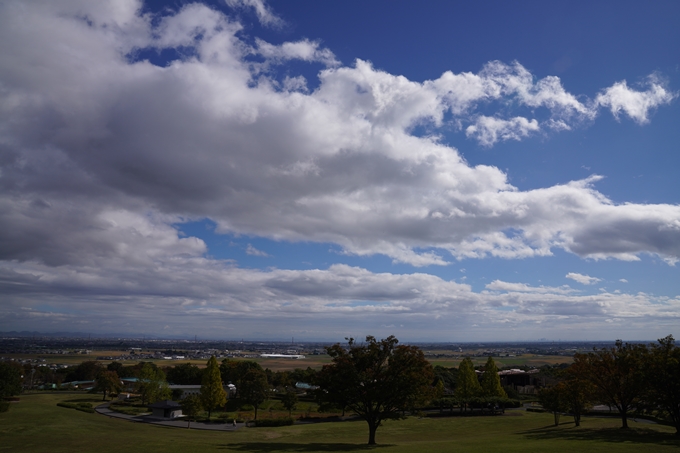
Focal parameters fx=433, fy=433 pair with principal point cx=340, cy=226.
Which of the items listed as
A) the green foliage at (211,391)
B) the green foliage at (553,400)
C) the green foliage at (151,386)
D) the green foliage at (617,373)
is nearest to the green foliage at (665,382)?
the green foliage at (617,373)

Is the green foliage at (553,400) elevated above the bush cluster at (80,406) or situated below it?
above

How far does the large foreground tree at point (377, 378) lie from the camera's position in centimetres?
3491

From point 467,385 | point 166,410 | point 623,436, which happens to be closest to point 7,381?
point 166,410

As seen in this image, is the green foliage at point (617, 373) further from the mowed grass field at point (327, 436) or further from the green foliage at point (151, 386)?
the green foliage at point (151, 386)

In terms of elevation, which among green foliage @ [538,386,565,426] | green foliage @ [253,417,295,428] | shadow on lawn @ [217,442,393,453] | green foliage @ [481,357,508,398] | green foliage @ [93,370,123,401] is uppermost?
green foliage @ [538,386,565,426]

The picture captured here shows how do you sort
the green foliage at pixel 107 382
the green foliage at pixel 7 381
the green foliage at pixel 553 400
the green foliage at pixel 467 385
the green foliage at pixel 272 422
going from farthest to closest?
the green foliage at pixel 107 382 < the green foliage at pixel 467 385 < the green foliage at pixel 272 422 < the green foliage at pixel 7 381 < the green foliage at pixel 553 400

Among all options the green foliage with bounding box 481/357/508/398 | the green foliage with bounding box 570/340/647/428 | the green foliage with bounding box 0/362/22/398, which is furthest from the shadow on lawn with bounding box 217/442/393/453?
Result: the green foliage with bounding box 481/357/508/398

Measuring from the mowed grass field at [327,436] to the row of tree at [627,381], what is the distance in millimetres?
2188

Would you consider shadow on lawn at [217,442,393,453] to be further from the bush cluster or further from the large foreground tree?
the bush cluster

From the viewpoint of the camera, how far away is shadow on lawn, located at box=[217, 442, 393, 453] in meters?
31.4

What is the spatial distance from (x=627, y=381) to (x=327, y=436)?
2705 cm

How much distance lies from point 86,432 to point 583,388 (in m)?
46.2

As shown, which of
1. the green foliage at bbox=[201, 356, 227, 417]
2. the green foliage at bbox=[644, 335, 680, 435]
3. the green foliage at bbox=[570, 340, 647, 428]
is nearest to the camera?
the green foliage at bbox=[644, 335, 680, 435]

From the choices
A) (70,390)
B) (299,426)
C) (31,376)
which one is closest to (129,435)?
(299,426)
